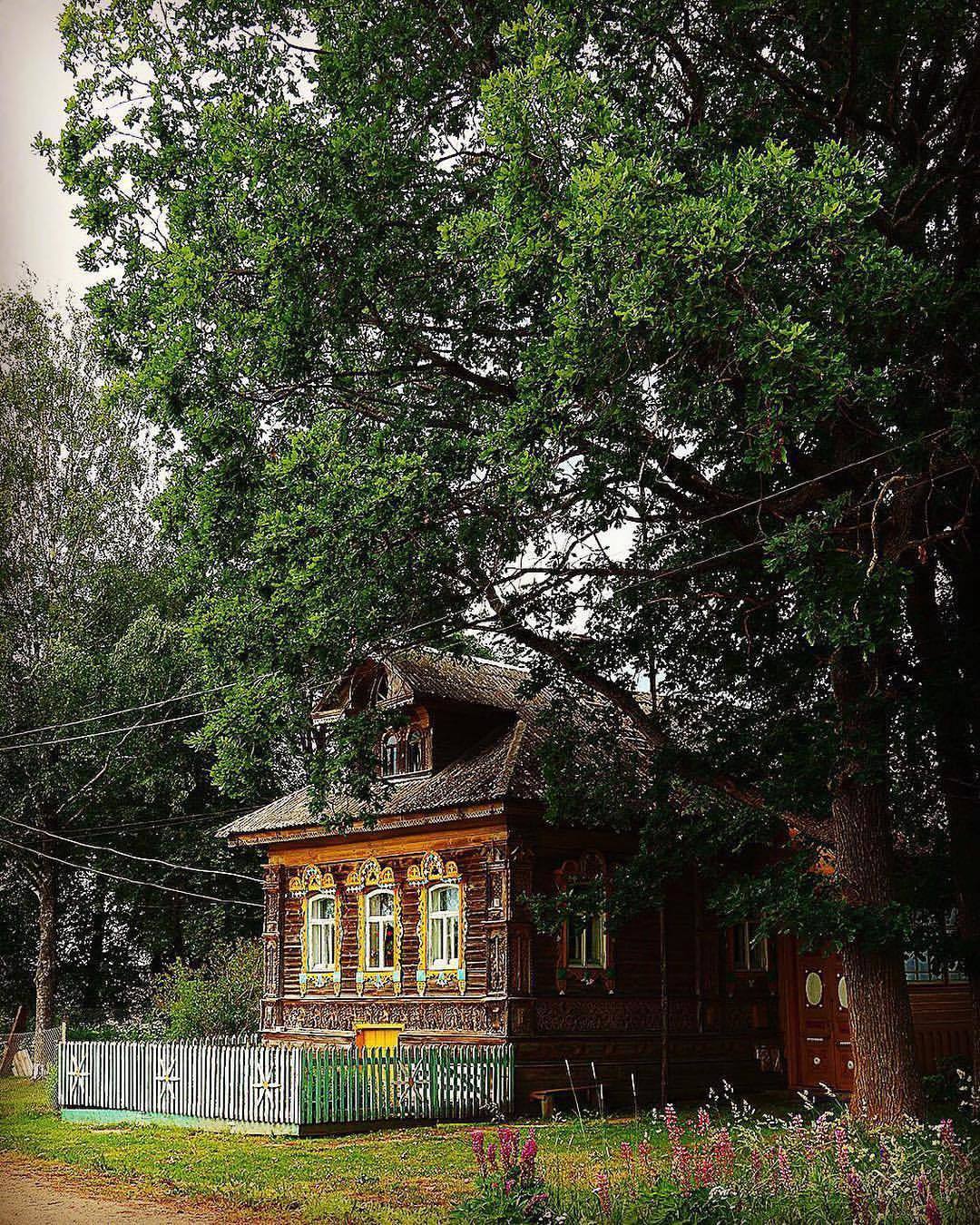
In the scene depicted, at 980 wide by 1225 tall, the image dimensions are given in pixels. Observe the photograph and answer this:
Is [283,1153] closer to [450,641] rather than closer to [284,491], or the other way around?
[450,641]

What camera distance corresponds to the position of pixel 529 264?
12.2 meters

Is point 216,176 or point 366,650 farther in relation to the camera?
point 366,650

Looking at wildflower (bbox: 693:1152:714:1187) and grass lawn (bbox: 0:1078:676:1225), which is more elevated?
wildflower (bbox: 693:1152:714:1187)

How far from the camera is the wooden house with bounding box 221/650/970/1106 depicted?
2091 centimetres

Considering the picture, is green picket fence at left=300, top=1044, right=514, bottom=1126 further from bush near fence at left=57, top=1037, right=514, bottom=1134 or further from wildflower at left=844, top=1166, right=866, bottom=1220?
wildflower at left=844, top=1166, right=866, bottom=1220

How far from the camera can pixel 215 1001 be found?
2666 cm

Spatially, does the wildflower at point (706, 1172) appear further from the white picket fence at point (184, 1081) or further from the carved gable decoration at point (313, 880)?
the carved gable decoration at point (313, 880)

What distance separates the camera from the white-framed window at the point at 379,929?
2322 centimetres

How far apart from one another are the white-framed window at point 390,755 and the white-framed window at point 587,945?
4373 mm

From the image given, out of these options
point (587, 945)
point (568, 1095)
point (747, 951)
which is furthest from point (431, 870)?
point (747, 951)

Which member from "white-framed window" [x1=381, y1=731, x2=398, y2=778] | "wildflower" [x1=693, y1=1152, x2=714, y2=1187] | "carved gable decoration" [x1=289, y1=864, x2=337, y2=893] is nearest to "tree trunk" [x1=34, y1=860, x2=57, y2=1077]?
"carved gable decoration" [x1=289, y1=864, x2=337, y2=893]

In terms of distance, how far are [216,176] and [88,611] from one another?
1940 centimetres

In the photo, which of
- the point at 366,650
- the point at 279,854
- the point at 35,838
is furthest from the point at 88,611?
the point at 366,650

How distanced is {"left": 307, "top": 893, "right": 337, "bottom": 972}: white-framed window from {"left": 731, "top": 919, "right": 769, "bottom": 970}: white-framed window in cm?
730
